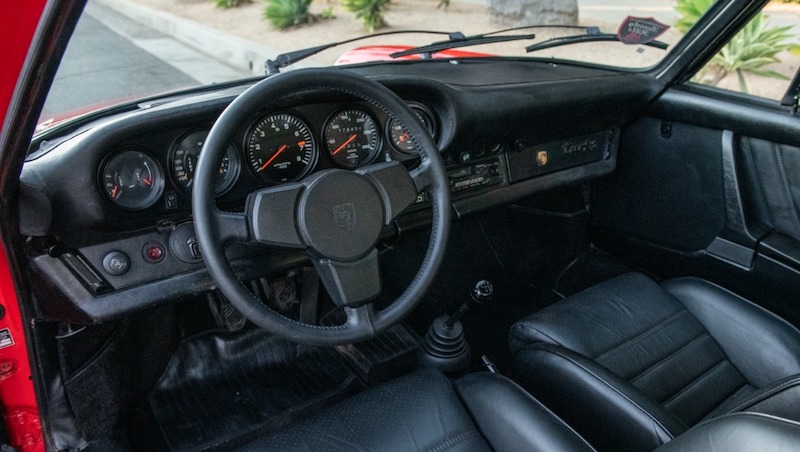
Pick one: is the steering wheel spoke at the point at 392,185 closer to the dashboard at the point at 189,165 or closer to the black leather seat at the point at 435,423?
the dashboard at the point at 189,165

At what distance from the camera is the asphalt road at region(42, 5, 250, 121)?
2119 mm

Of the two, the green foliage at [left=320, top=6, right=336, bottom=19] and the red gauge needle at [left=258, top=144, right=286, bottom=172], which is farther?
the green foliage at [left=320, top=6, right=336, bottom=19]

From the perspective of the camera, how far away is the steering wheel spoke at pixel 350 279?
157cm

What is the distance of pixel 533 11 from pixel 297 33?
1.29 m

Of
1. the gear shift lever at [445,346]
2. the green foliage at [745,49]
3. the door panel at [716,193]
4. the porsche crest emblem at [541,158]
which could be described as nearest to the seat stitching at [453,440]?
the gear shift lever at [445,346]

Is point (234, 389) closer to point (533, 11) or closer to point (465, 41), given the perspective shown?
point (465, 41)

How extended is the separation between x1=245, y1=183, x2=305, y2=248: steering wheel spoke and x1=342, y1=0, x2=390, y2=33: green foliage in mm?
1571

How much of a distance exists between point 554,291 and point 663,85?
3.48ft

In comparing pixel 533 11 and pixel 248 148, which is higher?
pixel 533 11

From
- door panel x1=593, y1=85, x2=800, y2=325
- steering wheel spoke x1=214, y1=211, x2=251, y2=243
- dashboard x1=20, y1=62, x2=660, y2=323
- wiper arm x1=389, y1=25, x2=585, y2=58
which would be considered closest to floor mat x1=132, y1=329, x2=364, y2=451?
dashboard x1=20, y1=62, x2=660, y2=323

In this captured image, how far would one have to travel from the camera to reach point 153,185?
1.75m

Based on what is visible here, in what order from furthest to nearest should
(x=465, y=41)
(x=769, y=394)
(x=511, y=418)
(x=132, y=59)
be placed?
(x=132, y=59), (x=465, y=41), (x=511, y=418), (x=769, y=394)

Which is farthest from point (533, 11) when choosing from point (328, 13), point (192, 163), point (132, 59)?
point (192, 163)

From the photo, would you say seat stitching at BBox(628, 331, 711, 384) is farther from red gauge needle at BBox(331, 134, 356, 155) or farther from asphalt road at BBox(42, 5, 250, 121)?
asphalt road at BBox(42, 5, 250, 121)
